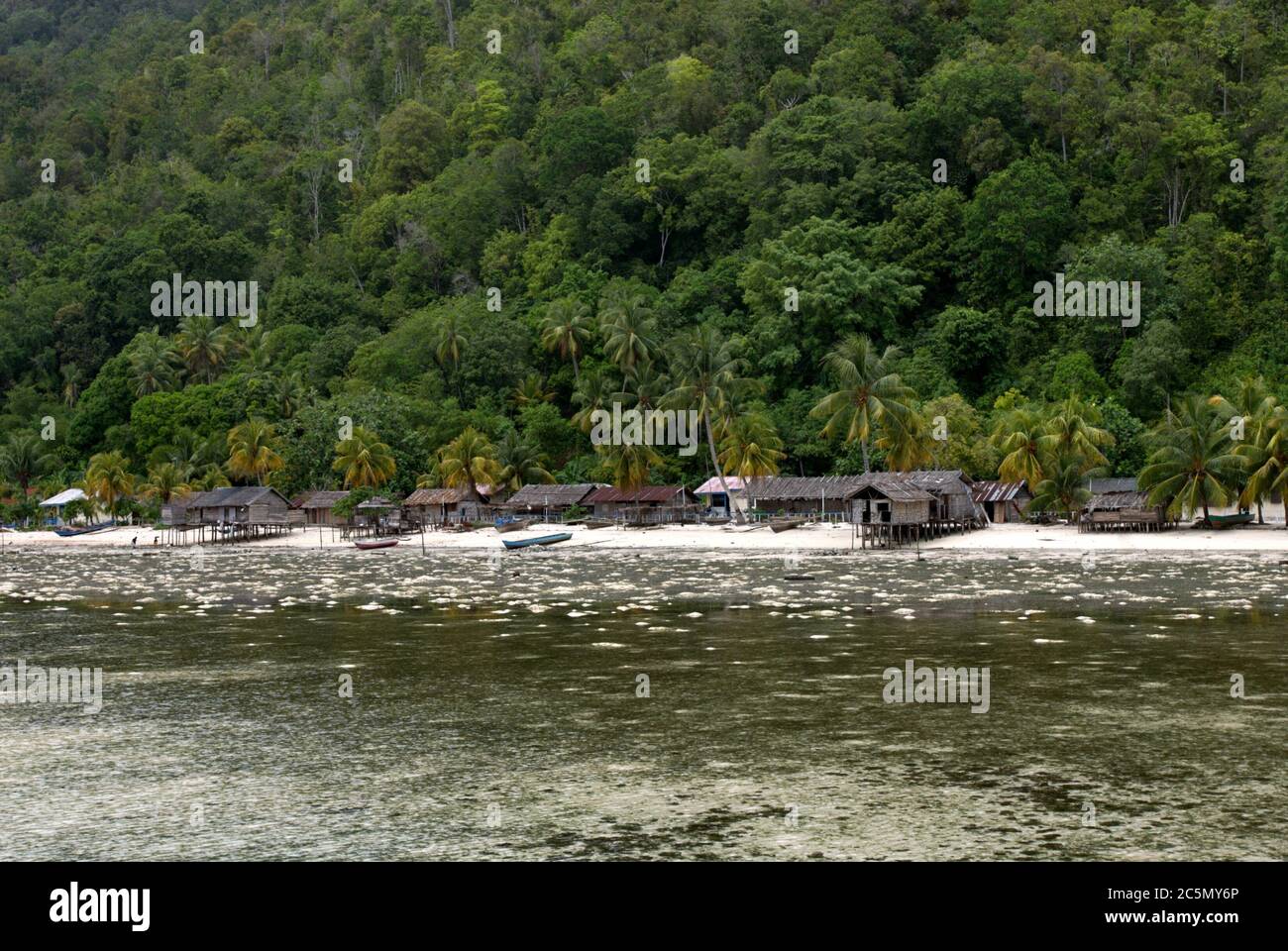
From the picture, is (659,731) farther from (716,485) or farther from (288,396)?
(288,396)

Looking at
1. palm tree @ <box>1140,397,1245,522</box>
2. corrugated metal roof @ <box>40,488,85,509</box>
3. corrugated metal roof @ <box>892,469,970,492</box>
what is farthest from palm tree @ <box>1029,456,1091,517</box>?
corrugated metal roof @ <box>40,488,85,509</box>

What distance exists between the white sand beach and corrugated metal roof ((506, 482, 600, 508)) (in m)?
3.54

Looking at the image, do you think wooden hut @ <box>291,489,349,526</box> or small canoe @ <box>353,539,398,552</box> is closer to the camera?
small canoe @ <box>353,539,398,552</box>

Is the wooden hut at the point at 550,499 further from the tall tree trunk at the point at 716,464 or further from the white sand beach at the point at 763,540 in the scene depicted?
the tall tree trunk at the point at 716,464

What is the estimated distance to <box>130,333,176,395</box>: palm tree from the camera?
107m

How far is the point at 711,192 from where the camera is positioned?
337 feet

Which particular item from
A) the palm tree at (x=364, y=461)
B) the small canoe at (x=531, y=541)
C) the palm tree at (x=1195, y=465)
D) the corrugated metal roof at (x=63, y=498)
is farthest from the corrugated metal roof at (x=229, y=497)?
the palm tree at (x=1195, y=465)

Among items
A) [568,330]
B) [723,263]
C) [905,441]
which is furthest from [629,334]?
[905,441]

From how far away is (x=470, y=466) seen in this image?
84.4m

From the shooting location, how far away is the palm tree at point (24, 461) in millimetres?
105062

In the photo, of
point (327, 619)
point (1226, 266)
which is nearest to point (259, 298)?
point (1226, 266)

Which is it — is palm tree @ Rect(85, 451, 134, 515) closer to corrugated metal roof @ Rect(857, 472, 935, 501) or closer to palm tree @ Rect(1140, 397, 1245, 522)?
corrugated metal roof @ Rect(857, 472, 935, 501)

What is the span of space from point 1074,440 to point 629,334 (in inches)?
1195

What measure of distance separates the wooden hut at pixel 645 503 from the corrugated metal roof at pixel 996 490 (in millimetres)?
17377
